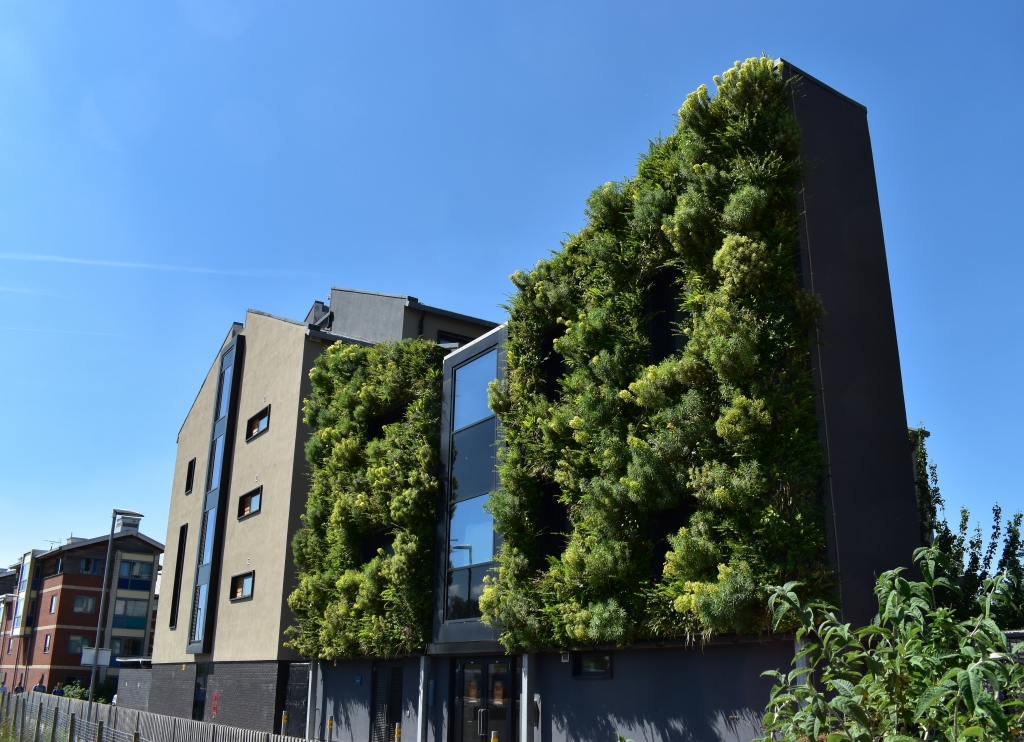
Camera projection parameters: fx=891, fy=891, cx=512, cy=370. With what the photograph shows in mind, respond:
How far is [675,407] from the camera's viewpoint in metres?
13.4

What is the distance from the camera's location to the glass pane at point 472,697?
56.7 ft

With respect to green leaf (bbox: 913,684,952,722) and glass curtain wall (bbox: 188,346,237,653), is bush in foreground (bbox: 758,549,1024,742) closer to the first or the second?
green leaf (bbox: 913,684,952,722)

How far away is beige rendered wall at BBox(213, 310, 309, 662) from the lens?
24281 millimetres

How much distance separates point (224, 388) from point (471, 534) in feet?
53.8

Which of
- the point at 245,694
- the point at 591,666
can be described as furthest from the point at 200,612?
the point at 591,666

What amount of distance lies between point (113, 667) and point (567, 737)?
60.5 meters

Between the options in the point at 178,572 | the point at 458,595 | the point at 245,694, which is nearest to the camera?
the point at 458,595

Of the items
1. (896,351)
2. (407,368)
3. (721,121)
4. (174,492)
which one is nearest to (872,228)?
(896,351)

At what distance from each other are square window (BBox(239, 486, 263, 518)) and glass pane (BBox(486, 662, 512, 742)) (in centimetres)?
1188

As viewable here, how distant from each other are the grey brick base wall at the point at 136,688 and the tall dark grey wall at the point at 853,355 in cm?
2882

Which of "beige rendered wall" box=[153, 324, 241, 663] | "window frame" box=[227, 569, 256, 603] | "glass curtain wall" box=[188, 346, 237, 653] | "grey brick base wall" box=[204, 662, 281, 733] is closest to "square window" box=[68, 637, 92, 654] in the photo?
"beige rendered wall" box=[153, 324, 241, 663]

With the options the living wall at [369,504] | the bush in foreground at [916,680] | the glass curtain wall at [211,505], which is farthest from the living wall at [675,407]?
the glass curtain wall at [211,505]

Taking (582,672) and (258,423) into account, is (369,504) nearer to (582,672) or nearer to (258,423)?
(582,672)

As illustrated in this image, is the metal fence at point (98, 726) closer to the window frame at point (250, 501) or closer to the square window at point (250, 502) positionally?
the window frame at point (250, 501)
